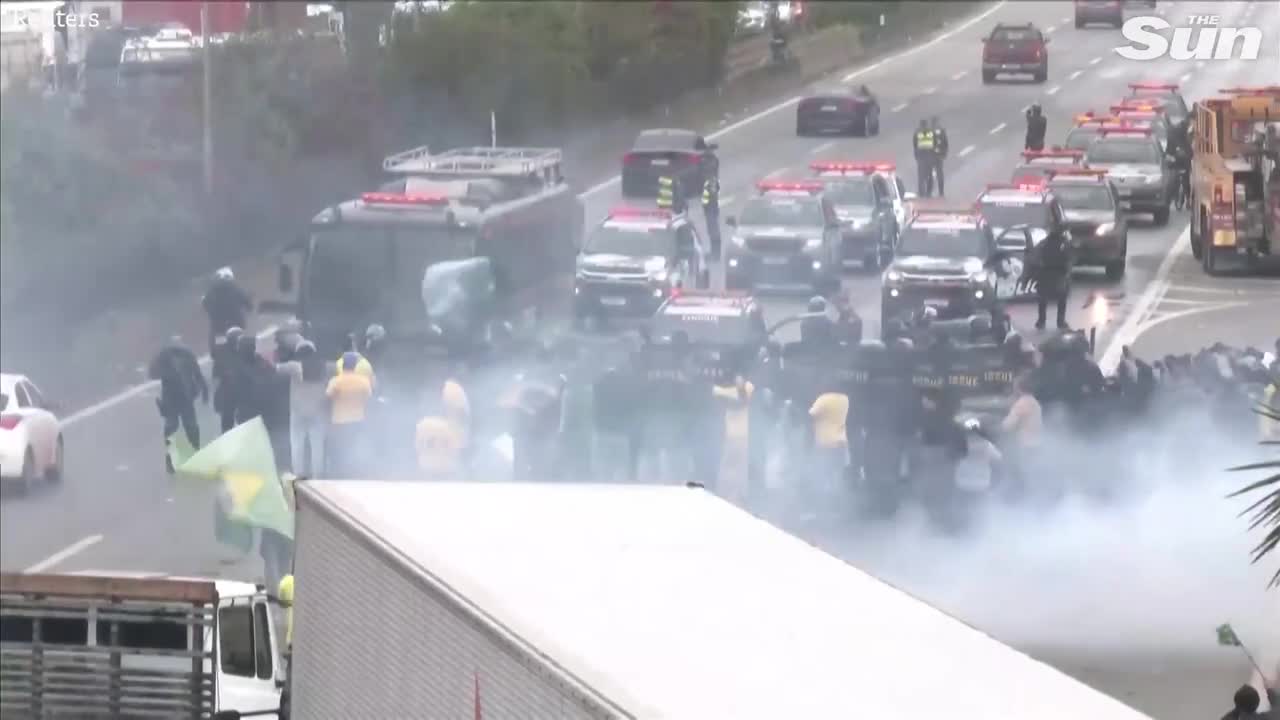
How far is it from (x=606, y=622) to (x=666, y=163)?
26303 mm

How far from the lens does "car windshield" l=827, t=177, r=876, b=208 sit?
3070 cm

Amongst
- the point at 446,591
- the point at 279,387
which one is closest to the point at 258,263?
the point at 279,387

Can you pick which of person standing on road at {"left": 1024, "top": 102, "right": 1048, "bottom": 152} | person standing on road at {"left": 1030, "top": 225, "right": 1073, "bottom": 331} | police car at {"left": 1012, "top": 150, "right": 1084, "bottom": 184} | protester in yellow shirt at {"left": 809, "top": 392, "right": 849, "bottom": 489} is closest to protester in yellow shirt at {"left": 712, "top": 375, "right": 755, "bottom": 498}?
protester in yellow shirt at {"left": 809, "top": 392, "right": 849, "bottom": 489}

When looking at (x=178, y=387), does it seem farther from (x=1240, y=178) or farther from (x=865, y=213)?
(x=865, y=213)

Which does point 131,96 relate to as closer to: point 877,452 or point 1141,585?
point 877,452

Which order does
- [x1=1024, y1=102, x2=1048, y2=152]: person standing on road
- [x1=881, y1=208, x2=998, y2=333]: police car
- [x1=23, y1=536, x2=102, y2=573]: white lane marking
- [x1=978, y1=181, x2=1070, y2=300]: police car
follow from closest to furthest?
[x1=23, y1=536, x2=102, y2=573]: white lane marking → [x1=881, y1=208, x2=998, y2=333]: police car → [x1=978, y1=181, x2=1070, y2=300]: police car → [x1=1024, y1=102, x2=1048, y2=152]: person standing on road

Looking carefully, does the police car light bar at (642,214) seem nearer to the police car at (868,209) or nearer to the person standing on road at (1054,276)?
the police car at (868,209)

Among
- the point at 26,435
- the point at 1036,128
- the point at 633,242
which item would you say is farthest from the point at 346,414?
the point at 1036,128

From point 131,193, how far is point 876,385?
15059 mm

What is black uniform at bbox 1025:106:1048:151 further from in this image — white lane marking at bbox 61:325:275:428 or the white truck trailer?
the white truck trailer

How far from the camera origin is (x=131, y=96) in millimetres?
30125

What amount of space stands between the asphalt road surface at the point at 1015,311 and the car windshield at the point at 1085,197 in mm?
1366

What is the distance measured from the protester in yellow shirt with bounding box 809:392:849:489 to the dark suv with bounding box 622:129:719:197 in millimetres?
14987

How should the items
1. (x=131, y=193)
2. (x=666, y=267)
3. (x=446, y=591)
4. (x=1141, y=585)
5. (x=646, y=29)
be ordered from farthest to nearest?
1. (x=646, y=29)
2. (x=131, y=193)
3. (x=666, y=267)
4. (x=1141, y=585)
5. (x=446, y=591)
